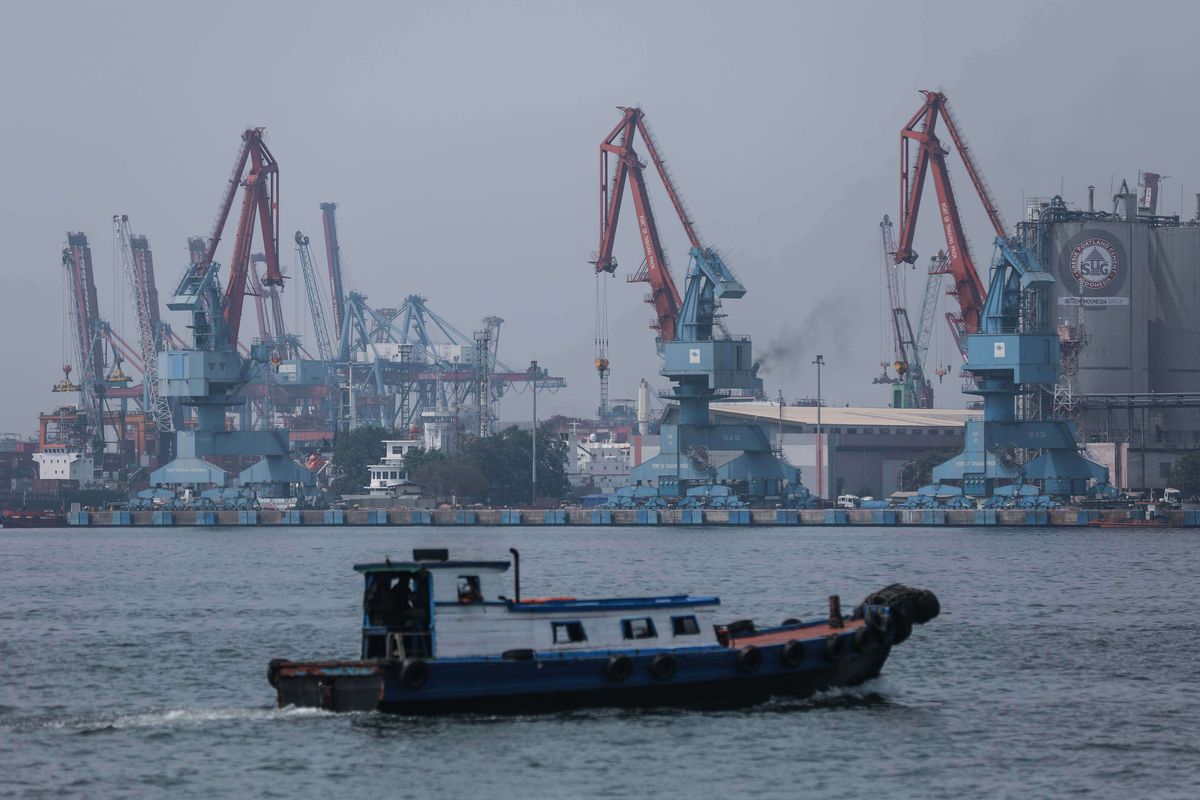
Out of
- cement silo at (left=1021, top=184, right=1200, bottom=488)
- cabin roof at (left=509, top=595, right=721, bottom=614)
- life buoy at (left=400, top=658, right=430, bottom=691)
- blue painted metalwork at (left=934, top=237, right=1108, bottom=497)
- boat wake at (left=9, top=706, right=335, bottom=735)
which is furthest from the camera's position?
cement silo at (left=1021, top=184, right=1200, bottom=488)

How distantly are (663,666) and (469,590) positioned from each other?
4.54 meters

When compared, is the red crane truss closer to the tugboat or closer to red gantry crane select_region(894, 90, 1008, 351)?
red gantry crane select_region(894, 90, 1008, 351)

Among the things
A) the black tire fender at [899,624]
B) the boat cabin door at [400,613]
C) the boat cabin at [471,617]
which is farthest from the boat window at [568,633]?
the black tire fender at [899,624]

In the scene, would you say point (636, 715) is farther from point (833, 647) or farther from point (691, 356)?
point (691, 356)

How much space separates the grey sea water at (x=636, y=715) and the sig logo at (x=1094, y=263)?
283 feet

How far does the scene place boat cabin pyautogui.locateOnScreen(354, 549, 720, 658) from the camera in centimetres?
4069

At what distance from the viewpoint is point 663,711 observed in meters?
42.8

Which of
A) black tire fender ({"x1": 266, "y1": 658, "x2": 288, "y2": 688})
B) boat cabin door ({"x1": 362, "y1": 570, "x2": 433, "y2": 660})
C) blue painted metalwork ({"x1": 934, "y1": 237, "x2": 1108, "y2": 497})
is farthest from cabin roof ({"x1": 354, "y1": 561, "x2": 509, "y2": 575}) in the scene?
blue painted metalwork ({"x1": 934, "y1": 237, "x2": 1108, "y2": 497})

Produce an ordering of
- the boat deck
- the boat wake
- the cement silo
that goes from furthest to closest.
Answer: the cement silo, the boat deck, the boat wake

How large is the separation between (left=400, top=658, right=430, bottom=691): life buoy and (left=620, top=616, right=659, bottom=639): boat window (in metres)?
4.65

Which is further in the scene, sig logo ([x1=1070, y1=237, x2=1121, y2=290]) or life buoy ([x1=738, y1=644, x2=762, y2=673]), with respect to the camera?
sig logo ([x1=1070, y1=237, x2=1121, y2=290])

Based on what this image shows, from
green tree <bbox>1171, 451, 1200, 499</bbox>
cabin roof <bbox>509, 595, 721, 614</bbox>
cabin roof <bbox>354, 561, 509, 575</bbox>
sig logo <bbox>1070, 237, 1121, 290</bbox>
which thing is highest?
sig logo <bbox>1070, 237, 1121, 290</bbox>

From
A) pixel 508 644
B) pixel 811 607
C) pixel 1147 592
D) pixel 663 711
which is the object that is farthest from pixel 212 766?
pixel 1147 592

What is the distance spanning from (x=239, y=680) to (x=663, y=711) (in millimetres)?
12826
